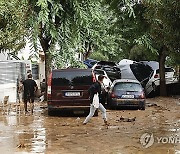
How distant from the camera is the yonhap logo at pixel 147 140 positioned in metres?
10.5

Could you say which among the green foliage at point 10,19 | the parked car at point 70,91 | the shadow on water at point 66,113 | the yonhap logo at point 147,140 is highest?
the green foliage at point 10,19

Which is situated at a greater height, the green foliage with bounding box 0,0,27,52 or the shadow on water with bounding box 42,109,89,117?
the green foliage with bounding box 0,0,27,52

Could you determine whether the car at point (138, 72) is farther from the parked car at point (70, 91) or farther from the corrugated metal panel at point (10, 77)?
the parked car at point (70, 91)

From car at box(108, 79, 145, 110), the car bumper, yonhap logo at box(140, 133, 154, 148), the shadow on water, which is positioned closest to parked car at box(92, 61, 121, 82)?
car at box(108, 79, 145, 110)

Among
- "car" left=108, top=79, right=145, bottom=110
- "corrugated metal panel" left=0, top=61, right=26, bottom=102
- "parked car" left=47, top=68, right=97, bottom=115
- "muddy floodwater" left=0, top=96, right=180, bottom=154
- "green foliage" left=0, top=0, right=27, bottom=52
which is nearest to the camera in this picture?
"muddy floodwater" left=0, top=96, right=180, bottom=154

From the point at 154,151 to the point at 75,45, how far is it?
13.2m

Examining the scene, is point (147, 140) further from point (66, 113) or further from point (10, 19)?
point (10, 19)

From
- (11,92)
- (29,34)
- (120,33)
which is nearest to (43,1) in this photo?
(29,34)

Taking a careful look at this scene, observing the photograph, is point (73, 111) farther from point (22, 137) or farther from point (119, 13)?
point (119, 13)

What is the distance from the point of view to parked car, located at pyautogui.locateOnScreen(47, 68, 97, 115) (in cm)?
1599

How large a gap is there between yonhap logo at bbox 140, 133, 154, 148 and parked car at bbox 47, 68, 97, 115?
14.2 feet

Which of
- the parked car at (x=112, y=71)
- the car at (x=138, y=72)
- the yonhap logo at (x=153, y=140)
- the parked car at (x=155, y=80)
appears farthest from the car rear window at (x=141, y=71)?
the yonhap logo at (x=153, y=140)

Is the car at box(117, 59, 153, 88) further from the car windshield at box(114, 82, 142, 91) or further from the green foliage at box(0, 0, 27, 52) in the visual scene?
the green foliage at box(0, 0, 27, 52)

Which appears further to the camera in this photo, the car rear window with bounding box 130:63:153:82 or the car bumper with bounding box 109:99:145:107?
the car rear window with bounding box 130:63:153:82
